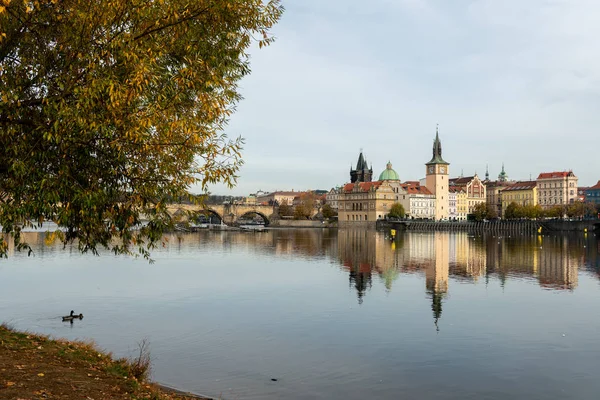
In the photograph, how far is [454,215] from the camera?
186 m

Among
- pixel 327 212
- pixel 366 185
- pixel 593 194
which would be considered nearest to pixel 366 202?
pixel 366 185

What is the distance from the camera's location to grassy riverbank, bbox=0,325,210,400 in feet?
32.2

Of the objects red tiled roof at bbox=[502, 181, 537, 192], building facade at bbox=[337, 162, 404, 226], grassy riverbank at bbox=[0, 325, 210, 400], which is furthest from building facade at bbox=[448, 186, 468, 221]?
grassy riverbank at bbox=[0, 325, 210, 400]

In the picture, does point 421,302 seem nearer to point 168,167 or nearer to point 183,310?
point 183,310

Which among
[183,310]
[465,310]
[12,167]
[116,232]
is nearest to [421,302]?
[465,310]

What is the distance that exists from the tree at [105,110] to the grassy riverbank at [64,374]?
7.91ft

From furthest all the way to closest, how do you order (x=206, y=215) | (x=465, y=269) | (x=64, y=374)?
(x=465, y=269), (x=206, y=215), (x=64, y=374)

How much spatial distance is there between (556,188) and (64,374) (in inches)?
7424

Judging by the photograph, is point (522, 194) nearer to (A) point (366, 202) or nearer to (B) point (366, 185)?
(B) point (366, 185)

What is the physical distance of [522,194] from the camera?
7431 inches

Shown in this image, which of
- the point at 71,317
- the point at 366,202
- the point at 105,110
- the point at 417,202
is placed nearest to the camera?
the point at 105,110

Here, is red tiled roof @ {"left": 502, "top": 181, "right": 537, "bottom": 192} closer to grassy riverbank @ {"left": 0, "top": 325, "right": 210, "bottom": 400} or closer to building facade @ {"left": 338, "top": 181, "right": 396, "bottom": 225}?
building facade @ {"left": 338, "top": 181, "right": 396, "bottom": 225}

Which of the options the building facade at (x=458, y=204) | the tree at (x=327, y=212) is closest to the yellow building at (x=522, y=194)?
the building facade at (x=458, y=204)

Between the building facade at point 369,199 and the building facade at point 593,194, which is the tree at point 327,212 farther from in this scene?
the building facade at point 593,194
